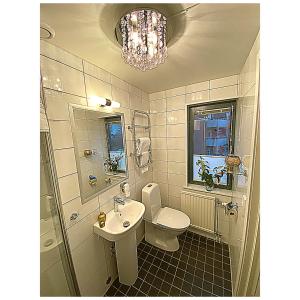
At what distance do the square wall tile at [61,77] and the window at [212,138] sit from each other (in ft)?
4.69

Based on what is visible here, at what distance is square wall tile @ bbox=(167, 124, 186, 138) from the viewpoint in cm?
187

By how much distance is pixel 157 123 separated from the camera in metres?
2.05

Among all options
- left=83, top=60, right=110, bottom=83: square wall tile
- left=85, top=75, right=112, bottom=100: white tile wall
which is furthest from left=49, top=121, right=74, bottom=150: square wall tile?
left=83, top=60, right=110, bottom=83: square wall tile

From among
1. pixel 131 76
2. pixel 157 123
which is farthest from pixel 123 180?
pixel 131 76

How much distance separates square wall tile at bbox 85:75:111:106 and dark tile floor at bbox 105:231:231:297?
1.91m

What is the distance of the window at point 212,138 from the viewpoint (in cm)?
171

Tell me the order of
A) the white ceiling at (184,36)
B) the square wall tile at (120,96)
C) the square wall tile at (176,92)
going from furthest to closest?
the square wall tile at (176,92)
the square wall tile at (120,96)
the white ceiling at (184,36)

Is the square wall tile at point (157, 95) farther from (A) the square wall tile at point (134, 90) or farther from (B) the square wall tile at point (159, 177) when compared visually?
(B) the square wall tile at point (159, 177)

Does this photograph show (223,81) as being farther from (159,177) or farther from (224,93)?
(159,177)

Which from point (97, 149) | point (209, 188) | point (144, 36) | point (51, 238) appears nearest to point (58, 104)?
point (97, 149)

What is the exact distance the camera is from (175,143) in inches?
77.0

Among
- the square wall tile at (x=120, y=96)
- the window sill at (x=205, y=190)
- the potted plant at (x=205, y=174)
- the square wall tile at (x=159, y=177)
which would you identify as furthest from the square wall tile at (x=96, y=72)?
the window sill at (x=205, y=190)

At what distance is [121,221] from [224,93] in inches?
75.5
